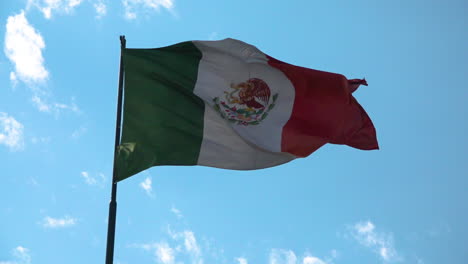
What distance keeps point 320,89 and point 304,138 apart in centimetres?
140

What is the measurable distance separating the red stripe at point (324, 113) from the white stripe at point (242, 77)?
0.27m

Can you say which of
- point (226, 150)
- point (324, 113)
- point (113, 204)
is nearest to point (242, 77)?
point (226, 150)

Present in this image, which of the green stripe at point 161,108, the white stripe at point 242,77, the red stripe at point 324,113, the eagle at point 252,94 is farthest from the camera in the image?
the red stripe at point 324,113

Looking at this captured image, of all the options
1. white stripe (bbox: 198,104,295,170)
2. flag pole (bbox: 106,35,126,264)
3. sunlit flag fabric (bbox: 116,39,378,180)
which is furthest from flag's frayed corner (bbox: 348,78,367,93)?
flag pole (bbox: 106,35,126,264)

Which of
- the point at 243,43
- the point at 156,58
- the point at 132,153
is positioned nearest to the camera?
the point at 132,153

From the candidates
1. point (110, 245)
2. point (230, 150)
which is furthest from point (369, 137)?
point (110, 245)

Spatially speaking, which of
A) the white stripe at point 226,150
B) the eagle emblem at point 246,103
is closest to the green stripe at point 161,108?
the white stripe at point 226,150

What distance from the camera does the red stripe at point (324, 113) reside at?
51.1 feet

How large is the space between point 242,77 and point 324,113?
7.71 feet

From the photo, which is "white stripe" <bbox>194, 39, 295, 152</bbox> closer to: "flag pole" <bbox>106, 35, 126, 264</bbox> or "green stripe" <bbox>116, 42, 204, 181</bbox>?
"green stripe" <bbox>116, 42, 204, 181</bbox>

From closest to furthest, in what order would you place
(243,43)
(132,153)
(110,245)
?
1. (110,245)
2. (132,153)
3. (243,43)

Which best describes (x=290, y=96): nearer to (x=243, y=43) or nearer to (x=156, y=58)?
(x=243, y=43)

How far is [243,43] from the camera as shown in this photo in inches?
597

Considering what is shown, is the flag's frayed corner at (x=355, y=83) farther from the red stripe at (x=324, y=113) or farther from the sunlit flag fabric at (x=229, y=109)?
the red stripe at (x=324, y=113)
